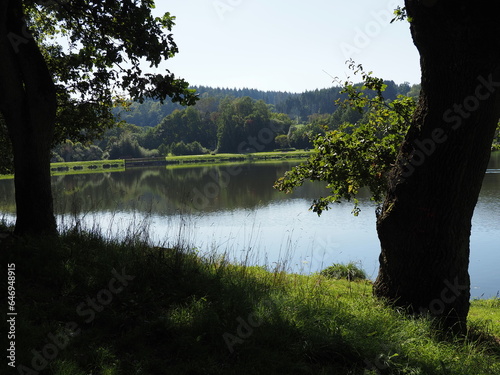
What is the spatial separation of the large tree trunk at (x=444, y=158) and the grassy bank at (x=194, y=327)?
0.49 m

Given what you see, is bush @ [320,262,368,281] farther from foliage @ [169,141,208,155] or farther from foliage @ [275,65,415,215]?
foliage @ [169,141,208,155]

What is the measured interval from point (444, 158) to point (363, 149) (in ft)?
11.6

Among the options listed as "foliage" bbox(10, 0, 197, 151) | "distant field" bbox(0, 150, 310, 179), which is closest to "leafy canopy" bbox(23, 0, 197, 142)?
"foliage" bbox(10, 0, 197, 151)

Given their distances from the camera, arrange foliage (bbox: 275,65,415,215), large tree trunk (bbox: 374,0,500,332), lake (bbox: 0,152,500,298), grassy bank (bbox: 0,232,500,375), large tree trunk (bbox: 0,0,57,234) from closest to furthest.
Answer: grassy bank (bbox: 0,232,500,375), large tree trunk (bbox: 374,0,500,332), large tree trunk (bbox: 0,0,57,234), foliage (bbox: 275,65,415,215), lake (bbox: 0,152,500,298)

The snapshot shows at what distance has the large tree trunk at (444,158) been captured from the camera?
4.54 metres

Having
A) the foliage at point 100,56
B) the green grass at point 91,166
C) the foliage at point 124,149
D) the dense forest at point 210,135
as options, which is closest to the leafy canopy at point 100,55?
the foliage at point 100,56

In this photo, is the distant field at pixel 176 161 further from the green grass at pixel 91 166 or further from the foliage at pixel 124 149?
the foliage at pixel 124 149

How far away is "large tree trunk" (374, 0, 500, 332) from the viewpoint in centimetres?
454

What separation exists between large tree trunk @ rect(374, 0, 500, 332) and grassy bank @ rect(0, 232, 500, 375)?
487mm

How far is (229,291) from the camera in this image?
479 centimetres

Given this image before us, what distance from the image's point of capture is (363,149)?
8.26 metres

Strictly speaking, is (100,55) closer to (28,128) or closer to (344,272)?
(28,128)

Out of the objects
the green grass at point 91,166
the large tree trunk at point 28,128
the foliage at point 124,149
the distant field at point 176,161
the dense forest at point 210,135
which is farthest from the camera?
the foliage at point 124,149

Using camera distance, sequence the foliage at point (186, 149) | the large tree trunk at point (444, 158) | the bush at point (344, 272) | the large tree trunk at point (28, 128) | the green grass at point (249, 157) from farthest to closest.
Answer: the foliage at point (186, 149) → the green grass at point (249, 157) → the bush at point (344, 272) → the large tree trunk at point (28, 128) → the large tree trunk at point (444, 158)
